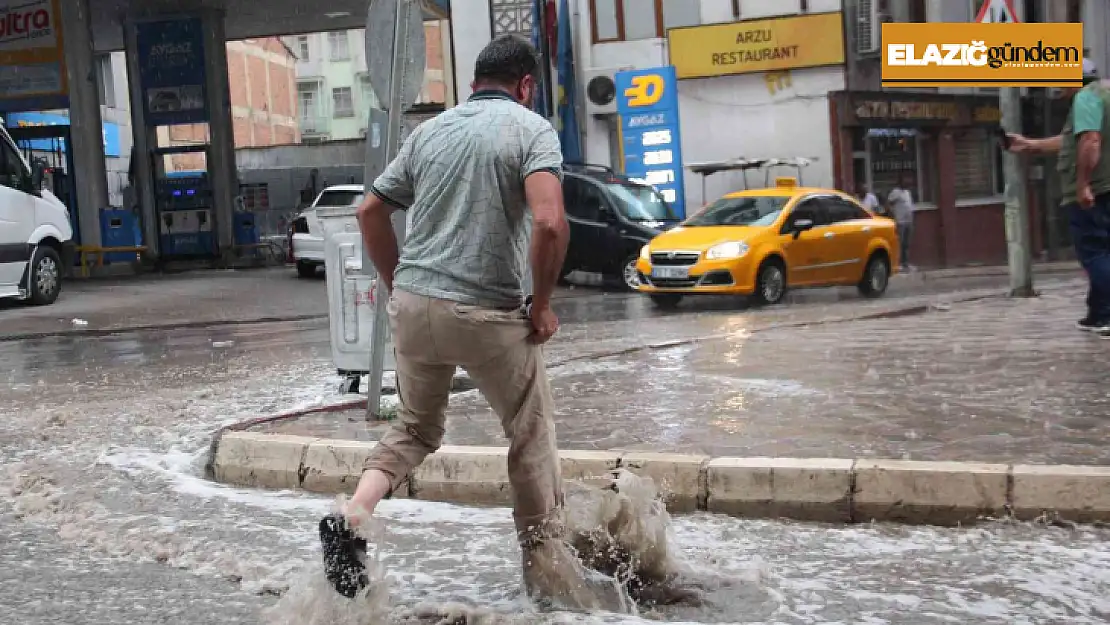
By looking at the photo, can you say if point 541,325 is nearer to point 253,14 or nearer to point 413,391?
point 413,391

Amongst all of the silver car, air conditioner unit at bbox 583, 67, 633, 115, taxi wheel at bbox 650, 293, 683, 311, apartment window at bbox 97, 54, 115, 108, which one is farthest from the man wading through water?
apartment window at bbox 97, 54, 115, 108

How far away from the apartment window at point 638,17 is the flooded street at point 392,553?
67.9 feet

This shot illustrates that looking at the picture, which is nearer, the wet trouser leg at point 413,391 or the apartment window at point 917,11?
the wet trouser leg at point 413,391

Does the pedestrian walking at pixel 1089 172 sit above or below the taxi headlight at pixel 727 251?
above

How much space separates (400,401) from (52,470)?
3209 millimetres

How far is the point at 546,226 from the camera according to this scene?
378 centimetres

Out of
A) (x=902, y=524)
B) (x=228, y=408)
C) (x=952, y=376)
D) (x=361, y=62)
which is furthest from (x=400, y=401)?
(x=361, y=62)

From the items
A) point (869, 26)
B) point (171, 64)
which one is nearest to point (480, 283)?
point (869, 26)

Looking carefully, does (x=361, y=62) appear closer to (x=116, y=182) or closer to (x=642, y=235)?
(x=116, y=182)

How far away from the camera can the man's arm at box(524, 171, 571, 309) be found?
3.79 meters

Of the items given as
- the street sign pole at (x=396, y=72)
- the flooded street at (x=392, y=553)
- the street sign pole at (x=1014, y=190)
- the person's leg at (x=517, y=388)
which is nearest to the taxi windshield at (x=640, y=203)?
the street sign pole at (x=1014, y=190)

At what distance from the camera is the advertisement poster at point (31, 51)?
25172mm

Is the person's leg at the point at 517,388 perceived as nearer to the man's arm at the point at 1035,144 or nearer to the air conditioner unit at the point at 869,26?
the man's arm at the point at 1035,144

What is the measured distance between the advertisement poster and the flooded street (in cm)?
1913
